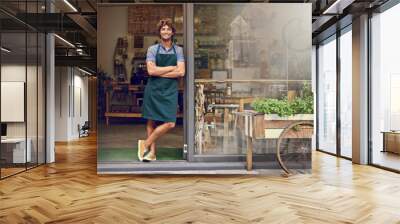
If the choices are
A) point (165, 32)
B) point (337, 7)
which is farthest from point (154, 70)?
point (337, 7)

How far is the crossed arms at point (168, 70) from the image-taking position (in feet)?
21.0

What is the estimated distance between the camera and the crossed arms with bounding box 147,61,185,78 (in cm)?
641

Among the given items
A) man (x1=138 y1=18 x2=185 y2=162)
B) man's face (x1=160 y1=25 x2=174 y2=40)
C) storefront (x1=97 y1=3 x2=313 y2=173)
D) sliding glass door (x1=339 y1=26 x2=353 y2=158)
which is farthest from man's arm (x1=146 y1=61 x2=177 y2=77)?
sliding glass door (x1=339 y1=26 x2=353 y2=158)

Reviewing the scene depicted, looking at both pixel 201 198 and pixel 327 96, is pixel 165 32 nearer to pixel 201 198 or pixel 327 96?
pixel 201 198

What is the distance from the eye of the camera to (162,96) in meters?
6.43

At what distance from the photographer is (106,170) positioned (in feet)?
21.4

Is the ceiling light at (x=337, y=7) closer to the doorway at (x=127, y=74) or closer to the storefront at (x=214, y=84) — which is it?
the storefront at (x=214, y=84)

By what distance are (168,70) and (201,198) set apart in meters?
2.48

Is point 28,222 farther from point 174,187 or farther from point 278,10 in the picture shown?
point 278,10

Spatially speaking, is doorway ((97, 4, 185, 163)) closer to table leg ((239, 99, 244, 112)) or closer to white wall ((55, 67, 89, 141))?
table leg ((239, 99, 244, 112))

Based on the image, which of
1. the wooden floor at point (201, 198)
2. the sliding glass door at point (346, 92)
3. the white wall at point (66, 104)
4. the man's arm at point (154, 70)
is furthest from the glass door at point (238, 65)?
the white wall at point (66, 104)

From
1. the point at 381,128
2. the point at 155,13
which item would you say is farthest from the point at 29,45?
the point at 381,128

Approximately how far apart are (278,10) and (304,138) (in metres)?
2.15

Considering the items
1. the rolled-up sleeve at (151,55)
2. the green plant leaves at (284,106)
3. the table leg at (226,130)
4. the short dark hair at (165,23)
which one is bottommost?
the table leg at (226,130)
